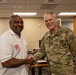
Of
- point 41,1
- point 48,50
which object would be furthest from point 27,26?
point 48,50

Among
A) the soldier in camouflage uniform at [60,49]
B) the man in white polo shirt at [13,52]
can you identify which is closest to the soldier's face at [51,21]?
the soldier in camouflage uniform at [60,49]

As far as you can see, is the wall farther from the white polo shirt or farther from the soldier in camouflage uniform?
the white polo shirt

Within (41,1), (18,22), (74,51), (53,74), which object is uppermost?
(41,1)

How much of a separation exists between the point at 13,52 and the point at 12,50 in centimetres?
4

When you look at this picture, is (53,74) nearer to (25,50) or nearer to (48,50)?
(48,50)

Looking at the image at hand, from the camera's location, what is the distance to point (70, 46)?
2223 mm

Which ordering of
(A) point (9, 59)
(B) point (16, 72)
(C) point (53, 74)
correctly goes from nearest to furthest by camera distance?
(A) point (9, 59), (B) point (16, 72), (C) point (53, 74)

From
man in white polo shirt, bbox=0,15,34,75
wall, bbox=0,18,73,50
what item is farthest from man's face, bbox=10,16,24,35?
wall, bbox=0,18,73,50

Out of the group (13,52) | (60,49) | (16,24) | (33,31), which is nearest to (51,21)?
(60,49)

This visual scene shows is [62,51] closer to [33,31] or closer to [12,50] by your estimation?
[12,50]

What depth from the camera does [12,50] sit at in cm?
183

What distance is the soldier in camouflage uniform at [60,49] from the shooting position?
2186mm

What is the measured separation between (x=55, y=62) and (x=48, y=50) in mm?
198

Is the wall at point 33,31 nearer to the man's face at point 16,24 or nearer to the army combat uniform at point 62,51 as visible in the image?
the army combat uniform at point 62,51
